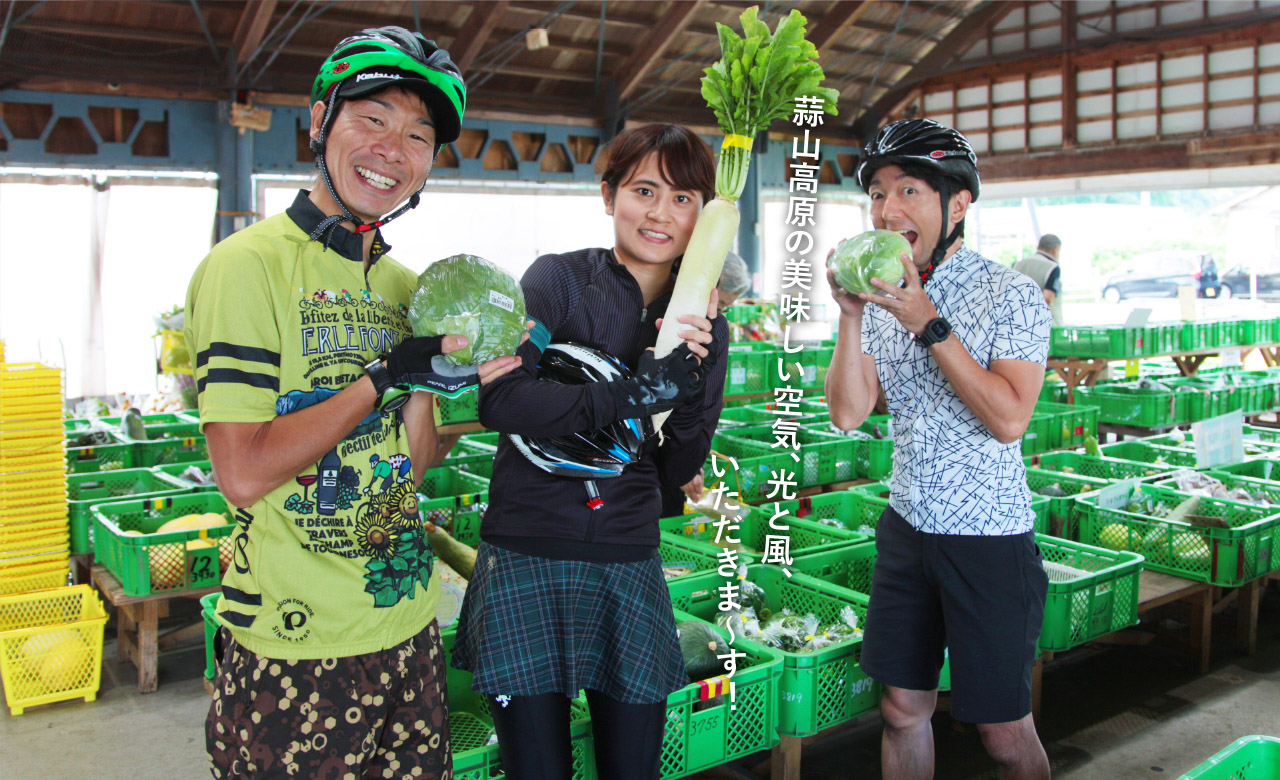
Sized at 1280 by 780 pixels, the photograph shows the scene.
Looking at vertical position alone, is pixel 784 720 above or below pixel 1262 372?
below

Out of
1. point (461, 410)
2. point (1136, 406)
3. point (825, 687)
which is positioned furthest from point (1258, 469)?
point (461, 410)

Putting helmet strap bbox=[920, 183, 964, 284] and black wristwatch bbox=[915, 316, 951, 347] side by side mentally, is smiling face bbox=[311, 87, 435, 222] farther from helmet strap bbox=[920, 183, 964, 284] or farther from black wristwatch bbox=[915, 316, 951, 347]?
helmet strap bbox=[920, 183, 964, 284]

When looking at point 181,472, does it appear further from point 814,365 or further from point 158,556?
point 814,365

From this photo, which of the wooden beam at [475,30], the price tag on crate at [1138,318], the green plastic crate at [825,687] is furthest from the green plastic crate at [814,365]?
the wooden beam at [475,30]

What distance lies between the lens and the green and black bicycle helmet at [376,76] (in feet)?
4.31

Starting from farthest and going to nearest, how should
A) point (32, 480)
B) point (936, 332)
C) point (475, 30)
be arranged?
point (475, 30)
point (32, 480)
point (936, 332)

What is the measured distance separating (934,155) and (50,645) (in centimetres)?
361

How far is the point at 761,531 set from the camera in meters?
3.66

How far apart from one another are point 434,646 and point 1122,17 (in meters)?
13.3

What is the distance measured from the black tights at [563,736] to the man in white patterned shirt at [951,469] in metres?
0.67

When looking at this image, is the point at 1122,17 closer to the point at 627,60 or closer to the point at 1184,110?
the point at 1184,110

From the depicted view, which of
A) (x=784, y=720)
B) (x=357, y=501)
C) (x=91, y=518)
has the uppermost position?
(x=357, y=501)

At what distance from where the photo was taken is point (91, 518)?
3838 mm

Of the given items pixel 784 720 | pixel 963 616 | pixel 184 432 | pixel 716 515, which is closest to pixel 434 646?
pixel 963 616
